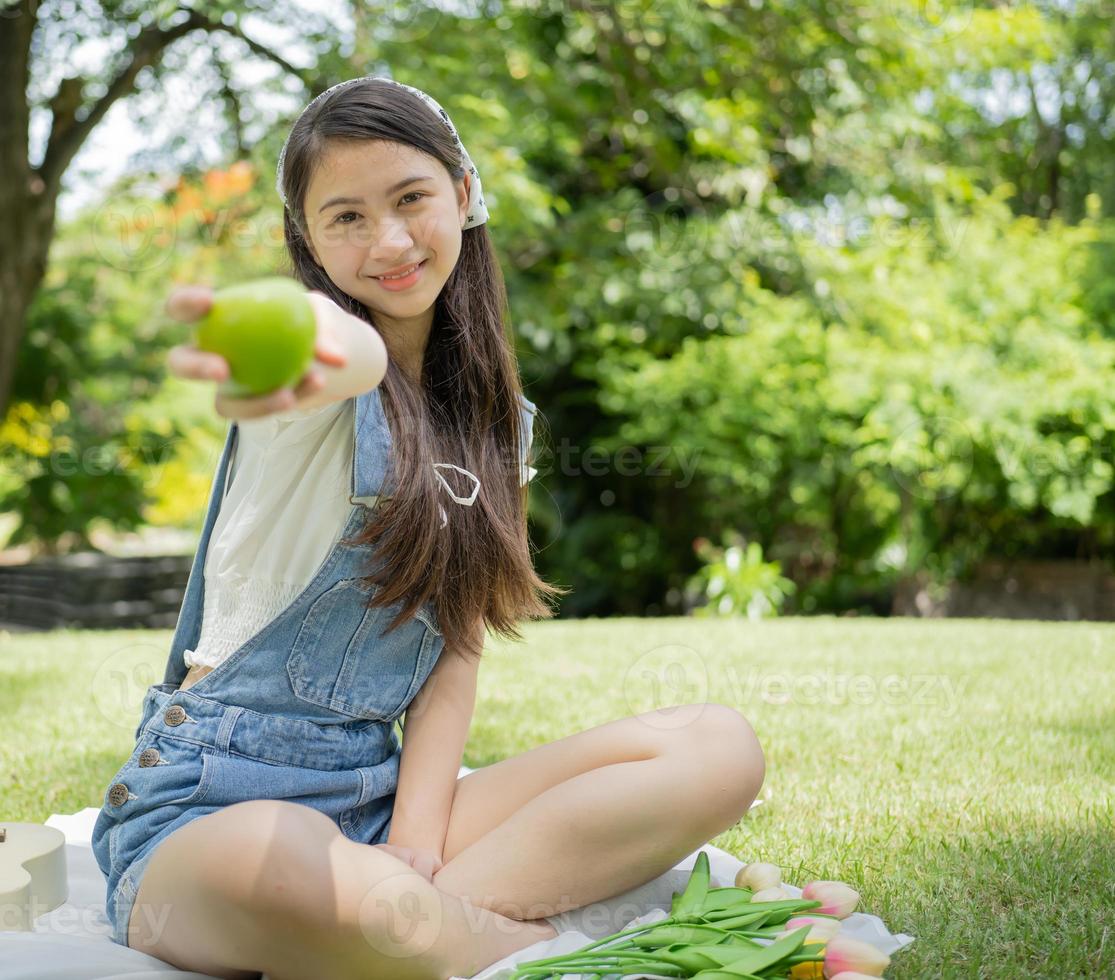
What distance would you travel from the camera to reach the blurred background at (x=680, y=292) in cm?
748

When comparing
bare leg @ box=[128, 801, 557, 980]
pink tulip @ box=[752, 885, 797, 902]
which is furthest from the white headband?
pink tulip @ box=[752, 885, 797, 902]

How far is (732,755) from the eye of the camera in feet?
6.03

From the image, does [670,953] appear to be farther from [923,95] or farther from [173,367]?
[923,95]

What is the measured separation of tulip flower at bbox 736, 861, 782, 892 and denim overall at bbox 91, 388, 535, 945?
62 cm

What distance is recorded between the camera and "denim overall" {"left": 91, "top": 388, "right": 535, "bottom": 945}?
5.47 ft

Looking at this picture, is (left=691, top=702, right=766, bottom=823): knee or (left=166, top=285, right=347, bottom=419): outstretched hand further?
(left=691, top=702, right=766, bottom=823): knee

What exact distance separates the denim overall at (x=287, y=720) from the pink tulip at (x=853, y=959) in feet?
2.41

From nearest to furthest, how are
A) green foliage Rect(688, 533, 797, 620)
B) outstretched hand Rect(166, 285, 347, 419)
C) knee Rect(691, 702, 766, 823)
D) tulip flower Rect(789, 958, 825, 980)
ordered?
outstretched hand Rect(166, 285, 347, 419) < tulip flower Rect(789, 958, 825, 980) < knee Rect(691, 702, 766, 823) < green foliage Rect(688, 533, 797, 620)

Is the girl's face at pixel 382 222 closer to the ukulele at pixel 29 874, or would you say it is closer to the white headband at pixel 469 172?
the white headband at pixel 469 172

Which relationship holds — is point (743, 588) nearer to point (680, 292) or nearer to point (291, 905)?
point (680, 292)

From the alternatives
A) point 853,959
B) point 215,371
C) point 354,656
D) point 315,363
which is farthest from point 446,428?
point 853,959

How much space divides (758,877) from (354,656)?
0.78 m

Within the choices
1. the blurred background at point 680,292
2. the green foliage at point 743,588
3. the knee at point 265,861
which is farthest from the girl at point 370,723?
the green foliage at point 743,588

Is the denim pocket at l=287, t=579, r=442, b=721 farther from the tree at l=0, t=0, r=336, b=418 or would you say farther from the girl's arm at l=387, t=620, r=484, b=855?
the tree at l=0, t=0, r=336, b=418
